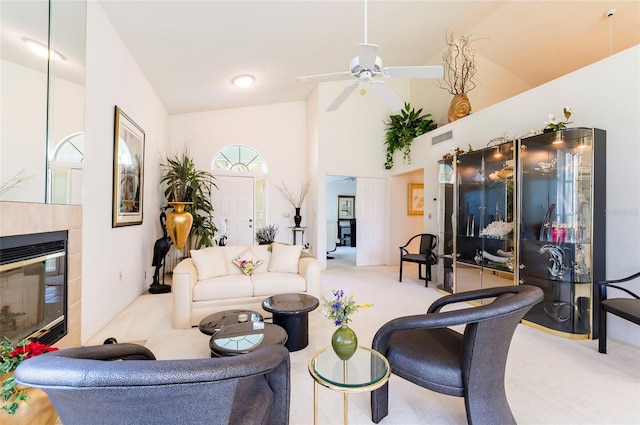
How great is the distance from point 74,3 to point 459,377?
12.4 feet

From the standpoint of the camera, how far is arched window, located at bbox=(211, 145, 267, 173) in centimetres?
621

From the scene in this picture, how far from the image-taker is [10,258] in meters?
1.64

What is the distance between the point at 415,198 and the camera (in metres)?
6.62

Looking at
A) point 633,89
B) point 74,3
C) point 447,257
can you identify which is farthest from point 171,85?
point 633,89

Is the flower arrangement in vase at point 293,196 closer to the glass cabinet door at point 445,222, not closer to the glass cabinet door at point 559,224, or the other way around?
the glass cabinet door at point 445,222

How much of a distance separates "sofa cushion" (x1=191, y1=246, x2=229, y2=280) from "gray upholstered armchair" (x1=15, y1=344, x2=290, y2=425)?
2419mm

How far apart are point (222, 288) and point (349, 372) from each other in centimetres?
197

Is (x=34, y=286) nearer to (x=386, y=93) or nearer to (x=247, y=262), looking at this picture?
(x=247, y=262)

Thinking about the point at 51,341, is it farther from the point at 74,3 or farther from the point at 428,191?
the point at 428,191

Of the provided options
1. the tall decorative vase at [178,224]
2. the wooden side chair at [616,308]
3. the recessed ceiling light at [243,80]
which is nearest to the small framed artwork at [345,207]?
the recessed ceiling light at [243,80]

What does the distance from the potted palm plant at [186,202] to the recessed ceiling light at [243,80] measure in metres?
1.51

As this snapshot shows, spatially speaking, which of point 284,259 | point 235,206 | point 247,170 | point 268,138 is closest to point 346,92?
point 284,259

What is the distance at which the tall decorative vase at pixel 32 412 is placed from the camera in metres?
1.09

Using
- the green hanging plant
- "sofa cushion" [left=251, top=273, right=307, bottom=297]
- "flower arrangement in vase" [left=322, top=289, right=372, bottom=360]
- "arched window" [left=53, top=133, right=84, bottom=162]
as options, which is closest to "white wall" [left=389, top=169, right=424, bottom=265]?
the green hanging plant
